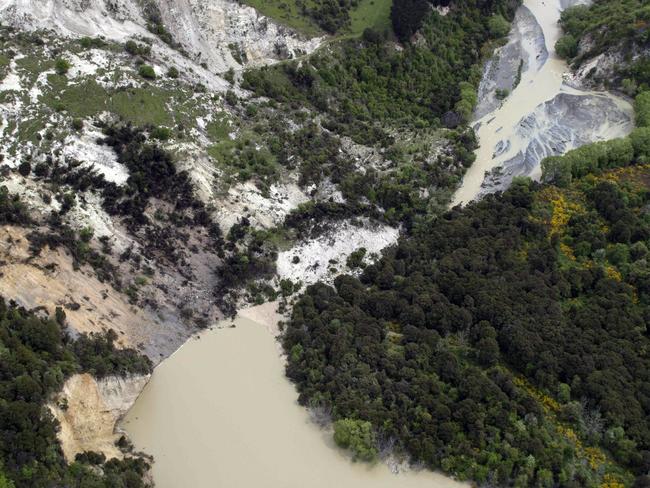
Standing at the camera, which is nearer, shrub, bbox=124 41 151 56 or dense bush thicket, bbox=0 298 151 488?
dense bush thicket, bbox=0 298 151 488

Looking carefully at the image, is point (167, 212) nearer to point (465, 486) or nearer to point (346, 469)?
point (346, 469)

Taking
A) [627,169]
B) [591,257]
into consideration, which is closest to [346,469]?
[591,257]

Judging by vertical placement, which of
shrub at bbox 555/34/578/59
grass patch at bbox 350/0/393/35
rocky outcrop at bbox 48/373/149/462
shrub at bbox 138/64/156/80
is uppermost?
shrub at bbox 555/34/578/59

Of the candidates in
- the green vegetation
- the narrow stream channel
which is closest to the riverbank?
the narrow stream channel

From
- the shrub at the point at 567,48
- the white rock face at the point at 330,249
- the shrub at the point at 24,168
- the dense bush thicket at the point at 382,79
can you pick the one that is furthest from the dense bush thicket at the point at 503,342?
the shrub at the point at 567,48

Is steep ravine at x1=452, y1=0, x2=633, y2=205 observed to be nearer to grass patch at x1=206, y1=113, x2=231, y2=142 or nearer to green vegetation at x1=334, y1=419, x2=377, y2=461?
grass patch at x1=206, y1=113, x2=231, y2=142

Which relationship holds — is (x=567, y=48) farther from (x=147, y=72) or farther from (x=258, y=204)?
(x=147, y=72)

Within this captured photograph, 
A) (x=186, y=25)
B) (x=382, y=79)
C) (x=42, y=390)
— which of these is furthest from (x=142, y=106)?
(x=42, y=390)
